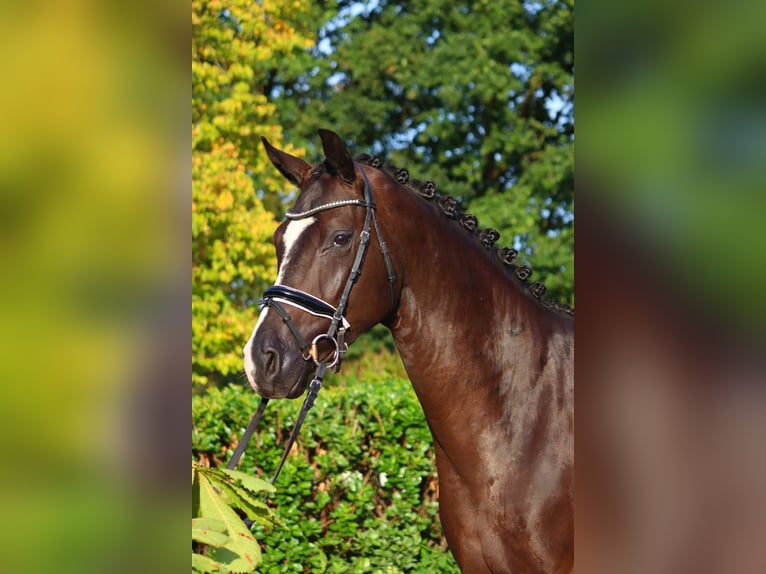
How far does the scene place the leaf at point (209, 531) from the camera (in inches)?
59.1

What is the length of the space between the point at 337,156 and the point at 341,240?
32 centimetres

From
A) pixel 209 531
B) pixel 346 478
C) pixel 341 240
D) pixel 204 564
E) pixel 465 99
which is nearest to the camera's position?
pixel 209 531

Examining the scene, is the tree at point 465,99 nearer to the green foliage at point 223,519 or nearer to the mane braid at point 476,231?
the mane braid at point 476,231

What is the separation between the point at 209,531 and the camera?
1.53 metres

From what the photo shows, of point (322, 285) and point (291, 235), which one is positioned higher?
point (291, 235)

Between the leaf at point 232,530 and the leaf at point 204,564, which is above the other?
the leaf at point 232,530

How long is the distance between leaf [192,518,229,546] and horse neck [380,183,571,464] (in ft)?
5.26

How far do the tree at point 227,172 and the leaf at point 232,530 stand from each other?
7472 millimetres

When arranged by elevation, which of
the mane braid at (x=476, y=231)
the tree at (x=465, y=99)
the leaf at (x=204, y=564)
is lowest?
the leaf at (x=204, y=564)
